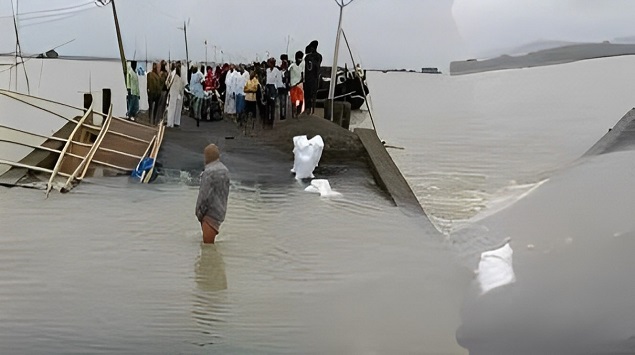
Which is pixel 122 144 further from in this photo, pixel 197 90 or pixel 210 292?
pixel 210 292

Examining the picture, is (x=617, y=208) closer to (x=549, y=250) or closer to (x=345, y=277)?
(x=549, y=250)

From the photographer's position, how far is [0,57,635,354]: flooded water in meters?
4.99

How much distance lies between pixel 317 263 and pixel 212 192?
123 cm

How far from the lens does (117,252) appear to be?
785 centimetres

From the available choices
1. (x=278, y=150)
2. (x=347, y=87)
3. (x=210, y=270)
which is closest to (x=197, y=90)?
(x=278, y=150)

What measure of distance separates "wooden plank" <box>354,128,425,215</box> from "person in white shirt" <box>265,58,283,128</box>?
1.98m

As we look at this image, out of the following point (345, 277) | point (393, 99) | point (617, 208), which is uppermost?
point (617, 208)

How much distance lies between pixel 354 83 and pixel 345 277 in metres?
19.7

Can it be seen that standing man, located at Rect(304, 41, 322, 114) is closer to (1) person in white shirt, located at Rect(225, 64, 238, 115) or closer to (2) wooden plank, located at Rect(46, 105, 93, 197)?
(1) person in white shirt, located at Rect(225, 64, 238, 115)

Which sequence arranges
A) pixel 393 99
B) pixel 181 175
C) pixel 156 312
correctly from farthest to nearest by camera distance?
pixel 393 99 → pixel 181 175 → pixel 156 312

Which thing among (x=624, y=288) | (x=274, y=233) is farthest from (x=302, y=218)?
(x=624, y=288)

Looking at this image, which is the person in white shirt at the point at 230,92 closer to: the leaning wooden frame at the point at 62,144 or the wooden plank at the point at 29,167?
the leaning wooden frame at the point at 62,144

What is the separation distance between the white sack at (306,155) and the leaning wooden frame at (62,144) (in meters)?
2.36

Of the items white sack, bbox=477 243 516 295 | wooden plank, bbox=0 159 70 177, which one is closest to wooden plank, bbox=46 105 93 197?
Answer: wooden plank, bbox=0 159 70 177
